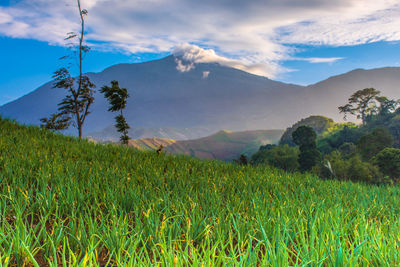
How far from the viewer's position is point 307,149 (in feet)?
144

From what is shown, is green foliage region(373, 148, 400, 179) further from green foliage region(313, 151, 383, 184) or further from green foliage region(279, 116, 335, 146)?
green foliage region(279, 116, 335, 146)

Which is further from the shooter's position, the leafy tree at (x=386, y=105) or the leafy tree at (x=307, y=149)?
the leafy tree at (x=386, y=105)

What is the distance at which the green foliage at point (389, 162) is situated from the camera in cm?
3219

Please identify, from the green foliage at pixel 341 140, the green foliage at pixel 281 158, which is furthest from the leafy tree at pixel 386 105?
the green foliage at pixel 281 158

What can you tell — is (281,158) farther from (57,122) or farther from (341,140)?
(57,122)

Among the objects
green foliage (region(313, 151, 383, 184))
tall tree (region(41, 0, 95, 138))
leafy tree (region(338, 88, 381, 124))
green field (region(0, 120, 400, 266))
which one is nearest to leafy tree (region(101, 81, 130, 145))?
tall tree (region(41, 0, 95, 138))

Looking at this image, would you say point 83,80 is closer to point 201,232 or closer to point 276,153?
point 201,232

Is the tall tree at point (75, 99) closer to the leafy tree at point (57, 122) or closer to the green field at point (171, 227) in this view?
the leafy tree at point (57, 122)

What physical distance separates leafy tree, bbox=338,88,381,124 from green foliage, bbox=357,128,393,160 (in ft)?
129

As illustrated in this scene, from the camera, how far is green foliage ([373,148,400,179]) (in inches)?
1267

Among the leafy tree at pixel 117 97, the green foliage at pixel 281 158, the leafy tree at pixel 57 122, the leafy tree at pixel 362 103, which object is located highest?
the leafy tree at pixel 362 103

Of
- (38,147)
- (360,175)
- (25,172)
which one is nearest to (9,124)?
(38,147)

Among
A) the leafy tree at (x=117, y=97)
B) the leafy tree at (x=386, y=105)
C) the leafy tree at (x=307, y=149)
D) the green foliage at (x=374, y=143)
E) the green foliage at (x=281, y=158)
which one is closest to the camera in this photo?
the leafy tree at (x=117, y=97)

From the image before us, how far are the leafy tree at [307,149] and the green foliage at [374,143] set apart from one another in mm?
7176
